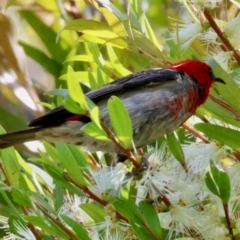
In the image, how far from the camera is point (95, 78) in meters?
0.88

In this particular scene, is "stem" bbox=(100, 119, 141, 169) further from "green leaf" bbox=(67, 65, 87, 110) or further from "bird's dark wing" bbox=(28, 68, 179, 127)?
"bird's dark wing" bbox=(28, 68, 179, 127)

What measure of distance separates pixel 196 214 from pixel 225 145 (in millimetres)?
93

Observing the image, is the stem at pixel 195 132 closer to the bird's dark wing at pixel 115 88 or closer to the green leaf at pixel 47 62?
the bird's dark wing at pixel 115 88

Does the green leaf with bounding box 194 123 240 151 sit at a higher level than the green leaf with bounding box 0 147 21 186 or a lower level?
lower

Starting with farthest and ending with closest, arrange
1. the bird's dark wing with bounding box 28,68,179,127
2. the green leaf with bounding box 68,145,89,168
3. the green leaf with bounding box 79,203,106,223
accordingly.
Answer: the bird's dark wing with bounding box 28,68,179,127 → the green leaf with bounding box 68,145,89,168 → the green leaf with bounding box 79,203,106,223

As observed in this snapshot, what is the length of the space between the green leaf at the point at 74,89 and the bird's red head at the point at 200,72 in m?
0.37

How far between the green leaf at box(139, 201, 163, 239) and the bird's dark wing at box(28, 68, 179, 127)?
28cm

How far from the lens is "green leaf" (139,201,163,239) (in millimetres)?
656

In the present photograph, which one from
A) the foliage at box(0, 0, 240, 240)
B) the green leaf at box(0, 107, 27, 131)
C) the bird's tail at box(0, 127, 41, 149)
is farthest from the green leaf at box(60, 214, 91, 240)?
the green leaf at box(0, 107, 27, 131)

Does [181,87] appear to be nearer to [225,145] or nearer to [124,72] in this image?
[124,72]

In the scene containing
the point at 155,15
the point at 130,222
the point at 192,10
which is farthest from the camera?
the point at 155,15

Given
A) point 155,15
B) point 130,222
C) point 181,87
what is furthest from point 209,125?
point 155,15

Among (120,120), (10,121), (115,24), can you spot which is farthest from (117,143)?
(10,121)

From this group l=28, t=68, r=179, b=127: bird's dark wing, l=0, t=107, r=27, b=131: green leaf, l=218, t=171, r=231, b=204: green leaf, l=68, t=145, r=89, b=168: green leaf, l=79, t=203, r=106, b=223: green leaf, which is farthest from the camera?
l=0, t=107, r=27, b=131: green leaf
